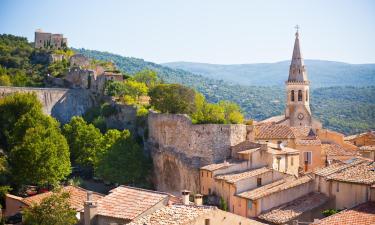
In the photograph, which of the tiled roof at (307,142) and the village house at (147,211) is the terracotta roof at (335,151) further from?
the village house at (147,211)

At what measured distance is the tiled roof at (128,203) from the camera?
2388 centimetres

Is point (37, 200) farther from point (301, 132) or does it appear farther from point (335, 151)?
point (335, 151)

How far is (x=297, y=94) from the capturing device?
2717 inches

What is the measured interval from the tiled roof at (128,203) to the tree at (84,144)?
2463 centimetres

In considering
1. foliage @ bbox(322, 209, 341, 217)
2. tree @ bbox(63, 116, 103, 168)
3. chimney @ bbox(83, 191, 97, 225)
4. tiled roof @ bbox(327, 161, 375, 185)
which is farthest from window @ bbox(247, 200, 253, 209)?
tree @ bbox(63, 116, 103, 168)

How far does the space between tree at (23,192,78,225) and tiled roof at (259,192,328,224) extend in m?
11.2

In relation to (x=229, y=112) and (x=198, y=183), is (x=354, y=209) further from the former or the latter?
(x=229, y=112)

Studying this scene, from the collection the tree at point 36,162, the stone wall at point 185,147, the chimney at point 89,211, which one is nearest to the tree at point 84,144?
the stone wall at point 185,147

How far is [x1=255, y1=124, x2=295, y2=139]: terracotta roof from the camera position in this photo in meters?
47.5

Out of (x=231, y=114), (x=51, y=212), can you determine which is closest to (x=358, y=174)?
(x=231, y=114)

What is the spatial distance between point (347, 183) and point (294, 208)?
3380 millimetres

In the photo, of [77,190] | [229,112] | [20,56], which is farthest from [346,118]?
[77,190]

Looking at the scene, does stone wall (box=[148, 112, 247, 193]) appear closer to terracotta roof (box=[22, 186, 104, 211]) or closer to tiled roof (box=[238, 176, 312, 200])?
tiled roof (box=[238, 176, 312, 200])

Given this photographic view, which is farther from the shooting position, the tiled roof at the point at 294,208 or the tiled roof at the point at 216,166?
the tiled roof at the point at 216,166
